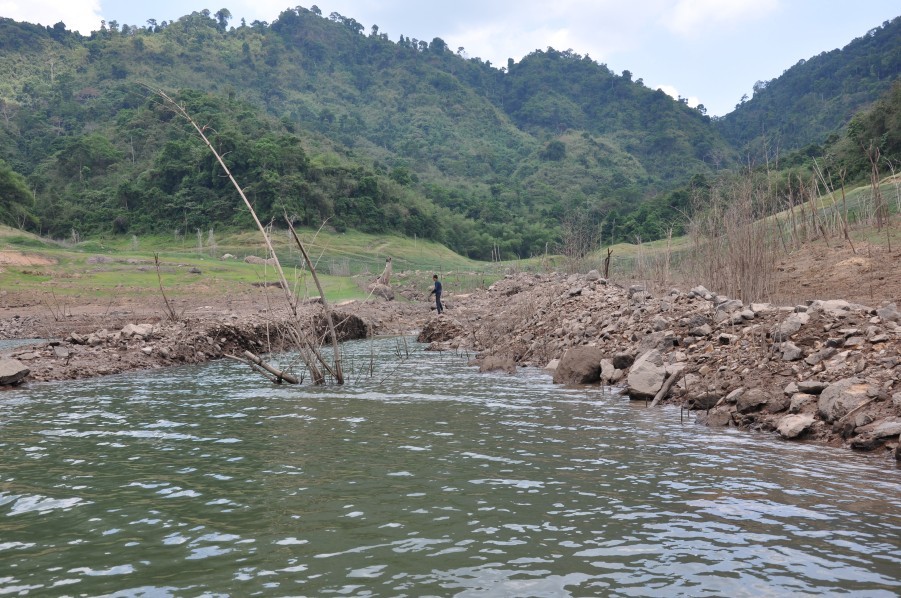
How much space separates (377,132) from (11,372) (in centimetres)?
13155

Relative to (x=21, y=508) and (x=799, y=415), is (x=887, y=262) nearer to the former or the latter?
(x=799, y=415)

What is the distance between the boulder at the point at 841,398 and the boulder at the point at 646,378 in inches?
110

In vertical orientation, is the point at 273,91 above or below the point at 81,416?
above

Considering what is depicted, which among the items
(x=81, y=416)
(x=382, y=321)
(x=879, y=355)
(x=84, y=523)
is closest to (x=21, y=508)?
(x=84, y=523)

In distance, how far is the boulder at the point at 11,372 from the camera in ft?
40.5

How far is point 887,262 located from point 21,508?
1803 cm

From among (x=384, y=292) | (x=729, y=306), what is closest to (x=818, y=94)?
(x=384, y=292)

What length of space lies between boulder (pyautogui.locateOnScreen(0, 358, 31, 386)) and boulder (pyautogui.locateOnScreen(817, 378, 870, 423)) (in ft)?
40.1

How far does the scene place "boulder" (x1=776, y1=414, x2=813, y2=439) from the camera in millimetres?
7961

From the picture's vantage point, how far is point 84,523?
17.7 feet

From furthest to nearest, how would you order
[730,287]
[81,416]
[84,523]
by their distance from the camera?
[730,287]
[81,416]
[84,523]

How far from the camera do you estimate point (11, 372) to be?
1240 cm

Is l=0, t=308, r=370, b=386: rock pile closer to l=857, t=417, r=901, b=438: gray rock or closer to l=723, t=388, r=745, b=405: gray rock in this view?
l=723, t=388, r=745, b=405: gray rock

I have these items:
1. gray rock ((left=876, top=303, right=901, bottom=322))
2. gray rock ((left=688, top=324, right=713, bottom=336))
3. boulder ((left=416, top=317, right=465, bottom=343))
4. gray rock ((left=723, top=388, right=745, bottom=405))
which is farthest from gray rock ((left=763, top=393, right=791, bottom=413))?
boulder ((left=416, top=317, right=465, bottom=343))
